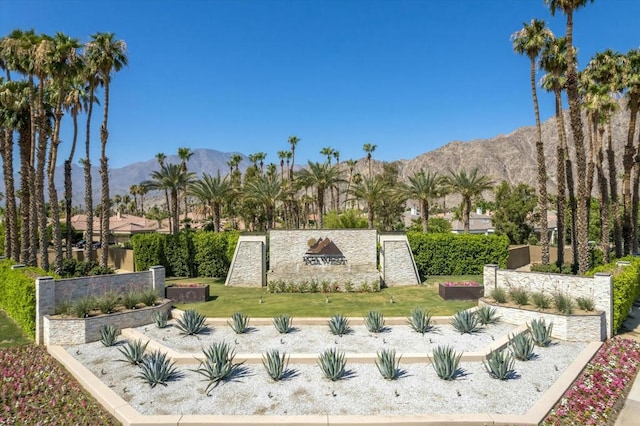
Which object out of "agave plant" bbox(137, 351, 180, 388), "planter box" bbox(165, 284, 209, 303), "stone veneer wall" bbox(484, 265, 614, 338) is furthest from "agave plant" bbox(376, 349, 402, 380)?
"planter box" bbox(165, 284, 209, 303)

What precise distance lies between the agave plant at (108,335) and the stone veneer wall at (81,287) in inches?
108

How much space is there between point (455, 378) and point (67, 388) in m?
11.7

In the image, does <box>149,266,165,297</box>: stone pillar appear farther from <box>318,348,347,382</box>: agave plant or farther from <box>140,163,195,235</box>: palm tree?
<box>140,163,195,235</box>: palm tree

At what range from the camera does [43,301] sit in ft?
51.0

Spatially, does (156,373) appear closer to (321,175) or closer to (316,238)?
(316,238)

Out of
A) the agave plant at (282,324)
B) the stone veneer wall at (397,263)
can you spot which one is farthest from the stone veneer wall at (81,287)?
the stone veneer wall at (397,263)

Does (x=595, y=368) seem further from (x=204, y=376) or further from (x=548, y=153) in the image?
(x=548, y=153)

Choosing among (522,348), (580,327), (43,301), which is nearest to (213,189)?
(43,301)

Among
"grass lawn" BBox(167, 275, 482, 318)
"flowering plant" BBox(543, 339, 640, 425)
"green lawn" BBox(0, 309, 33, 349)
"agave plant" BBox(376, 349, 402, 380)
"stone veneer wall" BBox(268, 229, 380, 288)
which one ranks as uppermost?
"stone veneer wall" BBox(268, 229, 380, 288)

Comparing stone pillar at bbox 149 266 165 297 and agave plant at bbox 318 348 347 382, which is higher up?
stone pillar at bbox 149 266 165 297

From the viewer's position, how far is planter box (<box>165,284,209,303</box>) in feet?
70.4

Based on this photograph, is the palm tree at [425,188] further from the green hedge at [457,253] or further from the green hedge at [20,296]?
the green hedge at [20,296]

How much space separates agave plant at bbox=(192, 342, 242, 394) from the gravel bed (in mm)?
1692

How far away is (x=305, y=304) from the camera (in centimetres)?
2100
